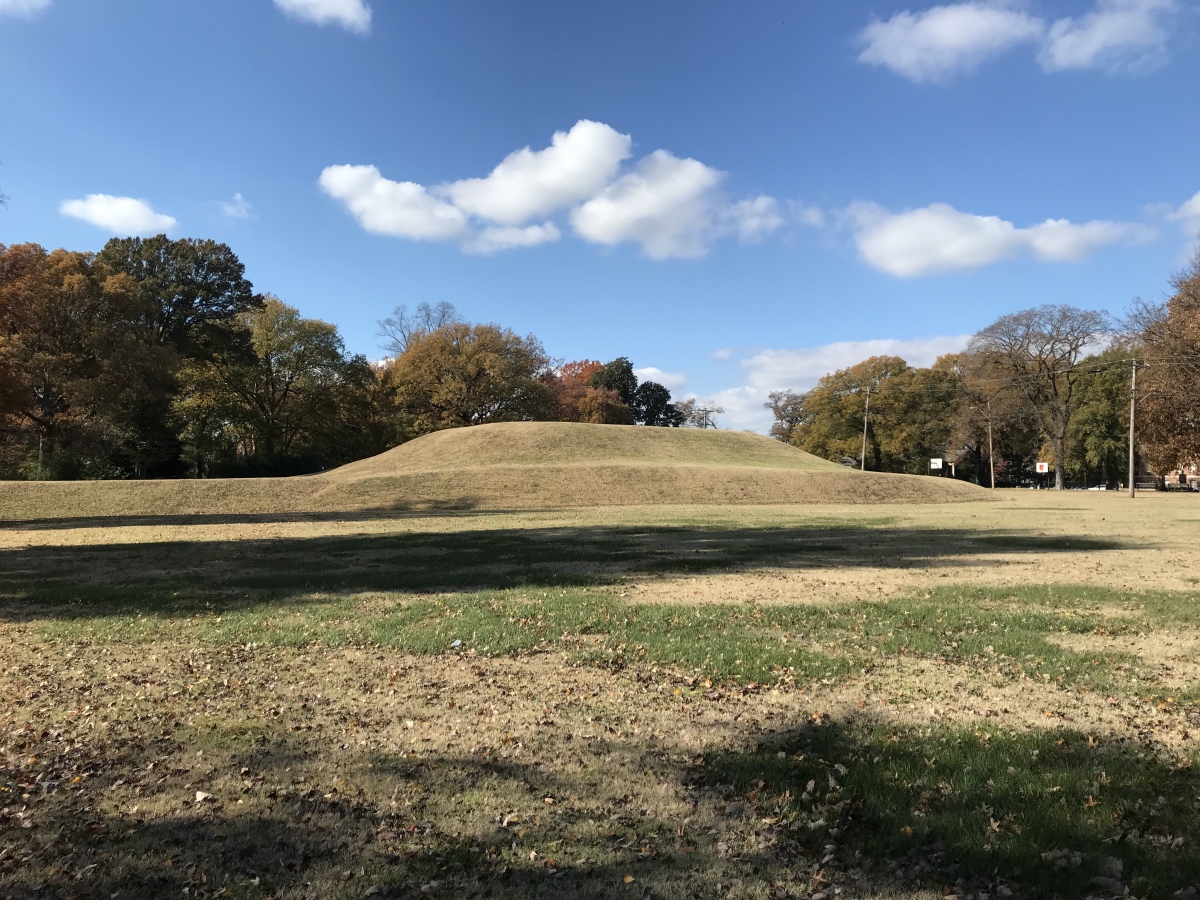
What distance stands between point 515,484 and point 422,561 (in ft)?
82.3

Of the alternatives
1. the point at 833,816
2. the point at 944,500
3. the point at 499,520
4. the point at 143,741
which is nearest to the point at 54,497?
the point at 499,520

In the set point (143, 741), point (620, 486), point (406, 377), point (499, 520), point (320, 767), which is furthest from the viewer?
point (406, 377)

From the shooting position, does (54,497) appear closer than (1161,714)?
No

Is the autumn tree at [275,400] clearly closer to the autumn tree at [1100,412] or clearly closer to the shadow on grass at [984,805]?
the shadow on grass at [984,805]

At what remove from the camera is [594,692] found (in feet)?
21.8

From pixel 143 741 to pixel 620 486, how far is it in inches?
1442

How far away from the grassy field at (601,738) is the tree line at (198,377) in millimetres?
22686

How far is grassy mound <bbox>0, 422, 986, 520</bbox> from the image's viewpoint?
33562 mm

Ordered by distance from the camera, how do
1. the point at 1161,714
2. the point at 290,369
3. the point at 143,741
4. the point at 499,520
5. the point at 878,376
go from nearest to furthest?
the point at 143,741 < the point at 1161,714 < the point at 499,520 < the point at 290,369 < the point at 878,376

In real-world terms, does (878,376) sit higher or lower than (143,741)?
higher

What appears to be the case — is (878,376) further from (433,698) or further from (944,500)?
(433,698)

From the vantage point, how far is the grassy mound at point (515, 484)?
33.6 meters

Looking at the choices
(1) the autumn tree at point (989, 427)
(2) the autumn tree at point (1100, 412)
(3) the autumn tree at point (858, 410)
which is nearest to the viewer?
(1) the autumn tree at point (989, 427)

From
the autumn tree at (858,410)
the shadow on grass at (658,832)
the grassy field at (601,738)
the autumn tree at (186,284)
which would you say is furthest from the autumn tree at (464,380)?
the shadow on grass at (658,832)
